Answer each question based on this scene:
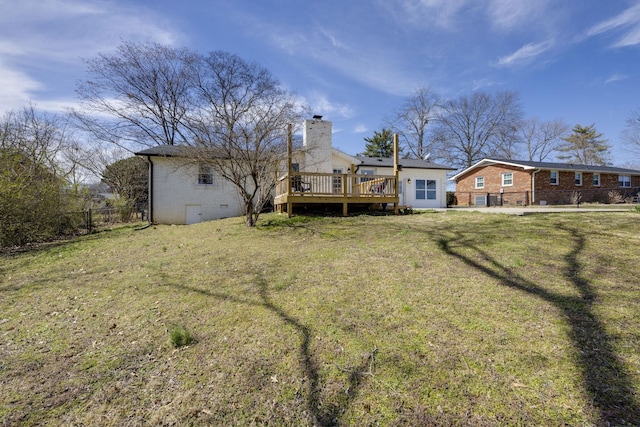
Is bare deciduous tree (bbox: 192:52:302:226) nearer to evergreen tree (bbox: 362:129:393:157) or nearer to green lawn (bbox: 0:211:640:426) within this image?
green lawn (bbox: 0:211:640:426)

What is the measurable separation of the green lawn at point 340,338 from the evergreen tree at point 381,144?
97.2 ft

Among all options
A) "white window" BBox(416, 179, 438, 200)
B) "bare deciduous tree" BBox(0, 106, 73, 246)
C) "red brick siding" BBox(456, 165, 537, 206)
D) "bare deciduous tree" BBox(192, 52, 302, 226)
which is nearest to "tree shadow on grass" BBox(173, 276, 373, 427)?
"bare deciduous tree" BBox(192, 52, 302, 226)

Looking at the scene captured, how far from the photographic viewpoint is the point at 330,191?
450 inches

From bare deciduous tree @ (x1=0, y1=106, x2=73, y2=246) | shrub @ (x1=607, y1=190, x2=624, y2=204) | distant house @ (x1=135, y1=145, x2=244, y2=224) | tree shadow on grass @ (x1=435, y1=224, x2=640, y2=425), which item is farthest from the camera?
shrub @ (x1=607, y1=190, x2=624, y2=204)

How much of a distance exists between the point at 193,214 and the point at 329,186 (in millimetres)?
8433

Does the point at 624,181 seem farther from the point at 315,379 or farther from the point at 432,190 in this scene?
the point at 315,379

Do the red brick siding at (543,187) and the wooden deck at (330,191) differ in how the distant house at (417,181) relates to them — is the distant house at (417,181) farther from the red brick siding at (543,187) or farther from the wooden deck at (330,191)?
the wooden deck at (330,191)

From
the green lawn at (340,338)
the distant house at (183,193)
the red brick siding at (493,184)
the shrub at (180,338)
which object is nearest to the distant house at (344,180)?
the distant house at (183,193)

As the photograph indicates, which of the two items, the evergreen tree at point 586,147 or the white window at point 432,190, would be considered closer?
the white window at point 432,190

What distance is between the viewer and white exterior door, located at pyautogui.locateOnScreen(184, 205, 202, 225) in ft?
50.0

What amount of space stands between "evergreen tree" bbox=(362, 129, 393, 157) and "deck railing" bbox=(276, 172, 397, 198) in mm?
23728

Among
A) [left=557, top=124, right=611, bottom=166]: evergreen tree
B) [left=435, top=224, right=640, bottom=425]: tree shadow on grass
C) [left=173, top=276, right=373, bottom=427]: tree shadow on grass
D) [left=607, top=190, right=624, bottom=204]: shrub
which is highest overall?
[left=557, top=124, right=611, bottom=166]: evergreen tree

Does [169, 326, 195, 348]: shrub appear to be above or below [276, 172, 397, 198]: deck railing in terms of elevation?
below

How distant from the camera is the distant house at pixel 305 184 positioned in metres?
10.6
